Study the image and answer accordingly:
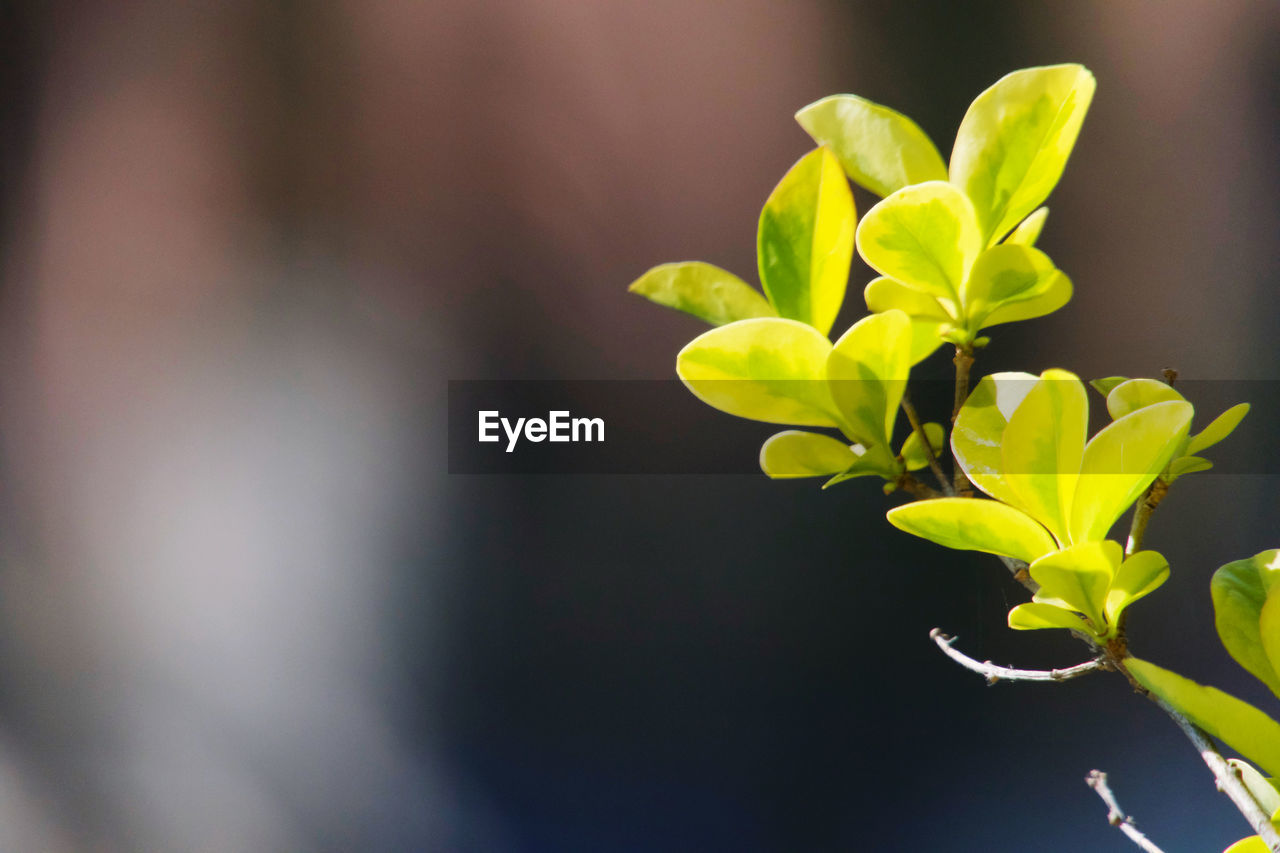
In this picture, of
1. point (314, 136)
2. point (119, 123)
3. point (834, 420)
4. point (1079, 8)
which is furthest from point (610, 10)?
point (834, 420)

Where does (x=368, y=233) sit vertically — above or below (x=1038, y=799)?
above

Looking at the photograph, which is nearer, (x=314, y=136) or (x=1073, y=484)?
(x=1073, y=484)

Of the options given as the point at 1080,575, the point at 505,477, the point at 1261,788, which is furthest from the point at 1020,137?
the point at 505,477

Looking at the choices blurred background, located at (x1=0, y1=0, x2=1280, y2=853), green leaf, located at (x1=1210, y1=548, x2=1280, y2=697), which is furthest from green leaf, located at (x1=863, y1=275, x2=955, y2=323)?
blurred background, located at (x1=0, y1=0, x2=1280, y2=853)

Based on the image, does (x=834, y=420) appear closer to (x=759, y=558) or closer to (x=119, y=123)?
(x=759, y=558)

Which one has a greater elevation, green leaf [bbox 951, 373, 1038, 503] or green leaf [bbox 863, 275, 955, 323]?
green leaf [bbox 863, 275, 955, 323]

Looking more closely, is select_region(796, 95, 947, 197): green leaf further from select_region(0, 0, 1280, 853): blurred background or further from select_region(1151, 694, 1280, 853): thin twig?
select_region(0, 0, 1280, 853): blurred background

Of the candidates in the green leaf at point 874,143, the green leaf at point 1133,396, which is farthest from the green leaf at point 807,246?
the green leaf at point 1133,396

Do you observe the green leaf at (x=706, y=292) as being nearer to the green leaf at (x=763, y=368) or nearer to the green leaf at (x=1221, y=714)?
the green leaf at (x=763, y=368)
